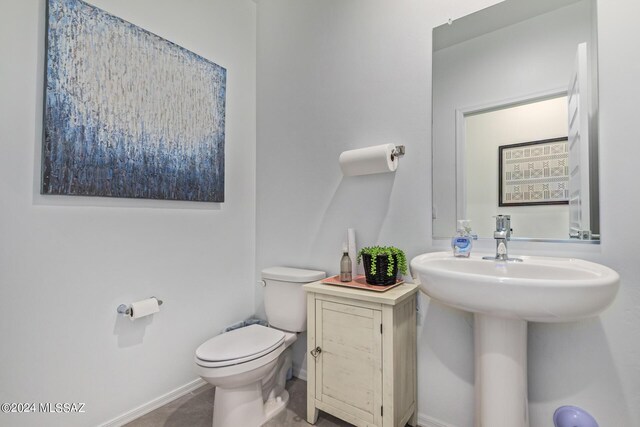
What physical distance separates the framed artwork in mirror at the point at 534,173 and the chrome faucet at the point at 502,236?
4.5 inches

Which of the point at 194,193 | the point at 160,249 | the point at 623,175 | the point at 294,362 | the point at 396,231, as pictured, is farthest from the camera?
the point at 294,362

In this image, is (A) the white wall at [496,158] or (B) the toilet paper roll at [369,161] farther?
(B) the toilet paper roll at [369,161]

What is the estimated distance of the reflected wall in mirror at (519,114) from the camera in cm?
121

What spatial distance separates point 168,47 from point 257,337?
1.73m

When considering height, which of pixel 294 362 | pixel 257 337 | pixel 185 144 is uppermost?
pixel 185 144

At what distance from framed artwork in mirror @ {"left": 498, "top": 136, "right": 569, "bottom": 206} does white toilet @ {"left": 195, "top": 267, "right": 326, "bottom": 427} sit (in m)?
1.08

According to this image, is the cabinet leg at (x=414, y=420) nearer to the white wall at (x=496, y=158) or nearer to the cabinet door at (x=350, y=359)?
the cabinet door at (x=350, y=359)

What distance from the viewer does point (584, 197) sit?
1.20m

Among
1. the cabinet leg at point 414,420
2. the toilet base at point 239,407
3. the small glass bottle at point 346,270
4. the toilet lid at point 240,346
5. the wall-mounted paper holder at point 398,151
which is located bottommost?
the cabinet leg at point 414,420

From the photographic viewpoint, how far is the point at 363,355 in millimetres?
1356

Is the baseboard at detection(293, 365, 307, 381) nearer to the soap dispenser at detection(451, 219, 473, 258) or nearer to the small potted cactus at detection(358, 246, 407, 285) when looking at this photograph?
the small potted cactus at detection(358, 246, 407, 285)

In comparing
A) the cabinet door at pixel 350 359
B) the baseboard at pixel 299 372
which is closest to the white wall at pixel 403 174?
the cabinet door at pixel 350 359

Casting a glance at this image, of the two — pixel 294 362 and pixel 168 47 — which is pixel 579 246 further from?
pixel 168 47

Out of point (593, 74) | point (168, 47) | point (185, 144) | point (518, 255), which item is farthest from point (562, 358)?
point (168, 47)
